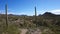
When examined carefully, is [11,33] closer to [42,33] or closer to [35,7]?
[42,33]

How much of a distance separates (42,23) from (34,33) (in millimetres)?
11915

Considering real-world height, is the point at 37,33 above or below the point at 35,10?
below

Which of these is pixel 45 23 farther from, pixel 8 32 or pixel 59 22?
pixel 8 32

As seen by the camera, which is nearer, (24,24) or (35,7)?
(24,24)

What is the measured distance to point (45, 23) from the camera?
94.1ft

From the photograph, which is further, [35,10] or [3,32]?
[35,10]

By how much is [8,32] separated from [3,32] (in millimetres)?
711

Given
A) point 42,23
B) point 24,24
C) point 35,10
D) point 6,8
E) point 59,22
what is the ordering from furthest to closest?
point 59,22
point 42,23
point 35,10
point 24,24
point 6,8

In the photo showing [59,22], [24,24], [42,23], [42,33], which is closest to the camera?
[42,33]

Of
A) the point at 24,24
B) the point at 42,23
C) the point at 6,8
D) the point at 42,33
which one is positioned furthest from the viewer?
the point at 42,23

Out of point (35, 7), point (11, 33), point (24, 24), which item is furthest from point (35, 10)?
point (11, 33)

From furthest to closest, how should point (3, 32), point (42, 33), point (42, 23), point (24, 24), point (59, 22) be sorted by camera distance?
1. point (59, 22)
2. point (42, 23)
3. point (24, 24)
4. point (42, 33)
5. point (3, 32)

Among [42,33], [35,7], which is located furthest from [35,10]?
[42,33]

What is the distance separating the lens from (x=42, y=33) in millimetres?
17094
